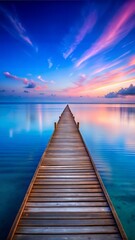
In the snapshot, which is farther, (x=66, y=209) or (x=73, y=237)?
(x=66, y=209)

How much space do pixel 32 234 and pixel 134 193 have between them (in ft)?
17.3

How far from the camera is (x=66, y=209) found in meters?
4.23

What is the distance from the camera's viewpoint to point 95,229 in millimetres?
3582

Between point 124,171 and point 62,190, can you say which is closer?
point 62,190

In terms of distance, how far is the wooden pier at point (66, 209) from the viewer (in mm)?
3479

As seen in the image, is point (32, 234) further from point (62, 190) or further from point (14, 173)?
point (14, 173)

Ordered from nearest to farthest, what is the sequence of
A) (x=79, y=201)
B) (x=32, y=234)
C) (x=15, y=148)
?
(x=32, y=234) < (x=79, y=201) < (x=15, y=148)

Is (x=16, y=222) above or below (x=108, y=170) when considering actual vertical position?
above

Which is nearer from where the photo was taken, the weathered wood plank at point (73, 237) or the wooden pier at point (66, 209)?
the weathered wood plank at point (73, 237)

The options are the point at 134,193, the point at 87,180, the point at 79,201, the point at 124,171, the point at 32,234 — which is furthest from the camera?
the point at 124,171

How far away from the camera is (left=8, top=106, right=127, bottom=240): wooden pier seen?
3.48 m

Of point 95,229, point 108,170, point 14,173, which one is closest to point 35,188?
point 95,229

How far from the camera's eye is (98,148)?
1485 cm

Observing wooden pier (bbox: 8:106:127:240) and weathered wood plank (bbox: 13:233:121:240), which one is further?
wooden pier (bbox: 8:106:127:240)
